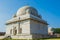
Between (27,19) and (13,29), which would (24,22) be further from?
(13,29)

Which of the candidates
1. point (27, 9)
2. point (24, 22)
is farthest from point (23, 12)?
point (24, 22)

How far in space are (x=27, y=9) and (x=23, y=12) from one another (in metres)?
1.08

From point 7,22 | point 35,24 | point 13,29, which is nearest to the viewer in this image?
point 35,24

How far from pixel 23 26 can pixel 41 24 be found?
437 cm

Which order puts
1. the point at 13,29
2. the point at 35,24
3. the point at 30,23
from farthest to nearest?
the point at 13,29 < the point at 35,24 < the point at 30,23

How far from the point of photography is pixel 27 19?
19906 millimetres

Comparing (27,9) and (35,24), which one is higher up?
(27,9)

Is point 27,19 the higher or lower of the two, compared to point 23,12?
lower

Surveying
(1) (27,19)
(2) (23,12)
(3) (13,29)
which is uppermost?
(2) (23,12)

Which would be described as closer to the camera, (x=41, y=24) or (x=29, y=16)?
(x=29, y=16)

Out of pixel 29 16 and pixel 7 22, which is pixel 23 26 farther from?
pixel 7 22

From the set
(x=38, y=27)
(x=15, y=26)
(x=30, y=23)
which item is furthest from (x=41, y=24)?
(x=15, y=26)

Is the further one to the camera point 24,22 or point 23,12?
point 23,12

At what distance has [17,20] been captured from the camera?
21.5m
